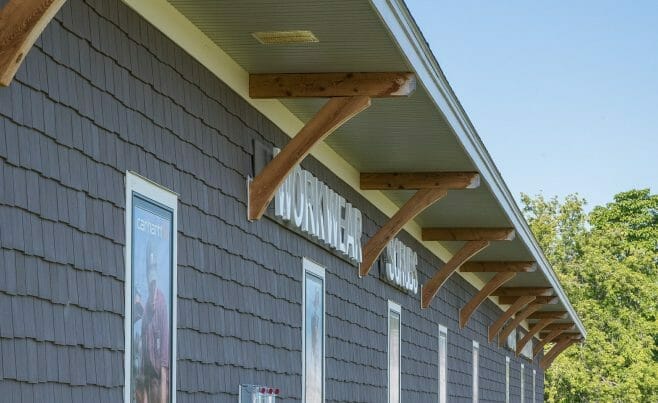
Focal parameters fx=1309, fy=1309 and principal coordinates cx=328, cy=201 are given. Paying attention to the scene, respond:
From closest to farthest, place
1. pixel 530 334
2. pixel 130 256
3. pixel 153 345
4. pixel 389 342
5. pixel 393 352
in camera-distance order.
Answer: pixel 130 256, pixel 153 345, pixel 389 342, pixel 393 352, pixel 530 334

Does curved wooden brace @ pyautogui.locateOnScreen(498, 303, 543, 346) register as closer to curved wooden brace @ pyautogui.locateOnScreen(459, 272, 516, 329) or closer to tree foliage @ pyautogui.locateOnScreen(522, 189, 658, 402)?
curved wooden brace @ pyautogui.locateOnScreen(459, 272, 516, 329)

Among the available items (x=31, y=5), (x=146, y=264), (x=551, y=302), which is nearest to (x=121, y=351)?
(x=146, y=264)

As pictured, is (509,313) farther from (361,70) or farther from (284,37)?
(284,37)

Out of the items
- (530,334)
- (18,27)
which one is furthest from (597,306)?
(18,27)

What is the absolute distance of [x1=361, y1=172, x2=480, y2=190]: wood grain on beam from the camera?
34.6ft

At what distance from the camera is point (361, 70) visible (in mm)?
7609

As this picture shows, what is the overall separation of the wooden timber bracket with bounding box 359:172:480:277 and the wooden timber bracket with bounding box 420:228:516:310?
268 cm

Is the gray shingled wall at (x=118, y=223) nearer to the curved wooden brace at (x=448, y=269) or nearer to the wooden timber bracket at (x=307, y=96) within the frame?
the wooden timber bracket at (x=307, y=96)

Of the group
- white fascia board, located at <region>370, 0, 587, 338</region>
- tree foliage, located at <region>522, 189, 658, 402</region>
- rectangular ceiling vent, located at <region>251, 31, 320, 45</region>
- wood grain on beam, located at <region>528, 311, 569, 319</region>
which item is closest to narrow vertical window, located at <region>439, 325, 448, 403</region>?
white fascia board, located at <region>370, 0, 587, 338</region>

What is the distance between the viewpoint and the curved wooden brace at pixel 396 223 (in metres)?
10.8

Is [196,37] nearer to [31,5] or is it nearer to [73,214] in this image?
[73,214]

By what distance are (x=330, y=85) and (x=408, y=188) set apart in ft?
10.6

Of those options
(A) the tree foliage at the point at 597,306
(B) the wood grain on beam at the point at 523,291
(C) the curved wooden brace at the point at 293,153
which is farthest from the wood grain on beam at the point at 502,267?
(A) the tree foliage at the point at 597,306

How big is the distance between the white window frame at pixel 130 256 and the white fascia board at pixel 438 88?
136 centimetres
